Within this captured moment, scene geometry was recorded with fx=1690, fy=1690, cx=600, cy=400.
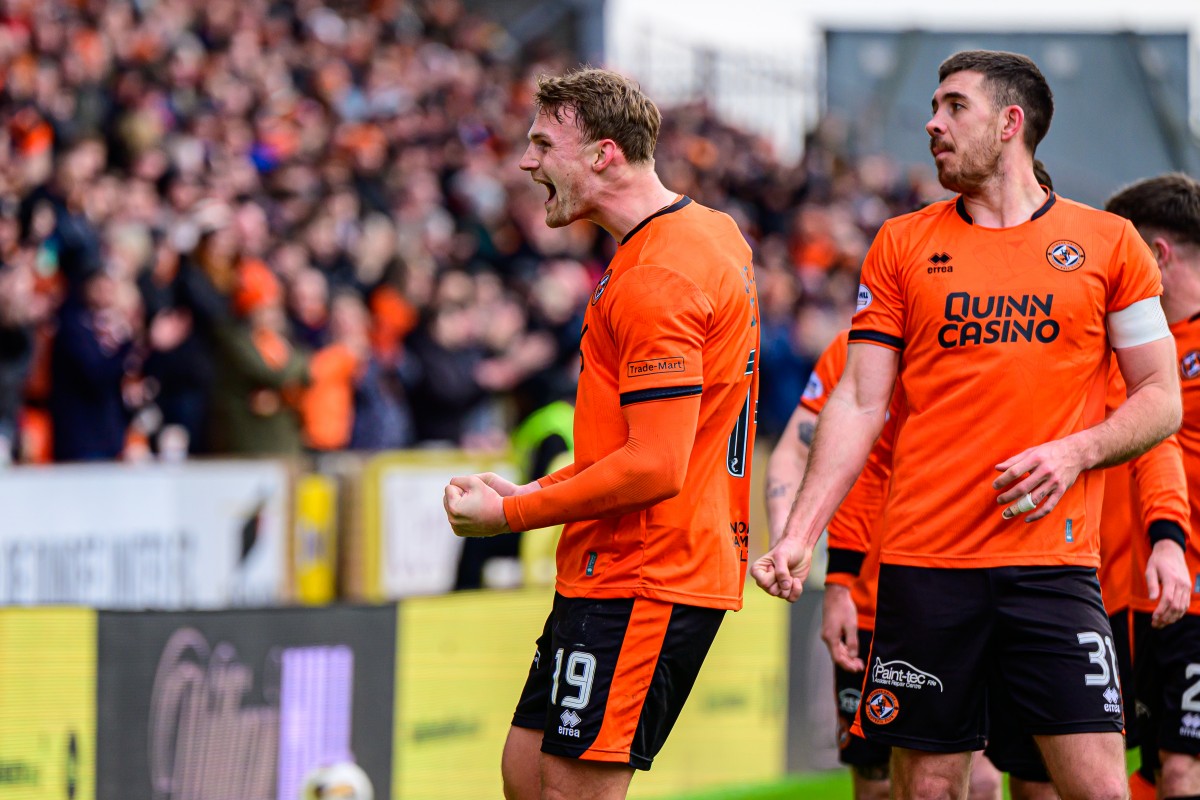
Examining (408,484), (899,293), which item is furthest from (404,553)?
(899,293)

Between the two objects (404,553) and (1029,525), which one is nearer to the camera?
(1029,525)

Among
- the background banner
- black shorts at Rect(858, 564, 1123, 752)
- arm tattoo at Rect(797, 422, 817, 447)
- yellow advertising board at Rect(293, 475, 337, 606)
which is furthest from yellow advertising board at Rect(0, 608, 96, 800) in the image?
yellow advertising board at Rect(293, 475, 337, 606)

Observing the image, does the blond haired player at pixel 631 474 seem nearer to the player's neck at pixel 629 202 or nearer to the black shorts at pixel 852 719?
the player's neck at pixel 629 202

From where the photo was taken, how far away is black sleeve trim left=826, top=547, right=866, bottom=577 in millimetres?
5844

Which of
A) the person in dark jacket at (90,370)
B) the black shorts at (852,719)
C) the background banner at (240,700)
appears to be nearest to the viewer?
the black shorts at (852,719)

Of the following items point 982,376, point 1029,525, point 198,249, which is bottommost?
point 1029,525

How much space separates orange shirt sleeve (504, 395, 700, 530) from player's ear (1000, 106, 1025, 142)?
1252 millimetres

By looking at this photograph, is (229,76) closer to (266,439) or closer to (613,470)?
(266,439)

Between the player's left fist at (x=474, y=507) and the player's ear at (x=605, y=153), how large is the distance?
3.07 ft

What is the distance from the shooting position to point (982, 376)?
475 cm

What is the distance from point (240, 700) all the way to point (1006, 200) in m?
3.98

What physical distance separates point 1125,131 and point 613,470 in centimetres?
1889

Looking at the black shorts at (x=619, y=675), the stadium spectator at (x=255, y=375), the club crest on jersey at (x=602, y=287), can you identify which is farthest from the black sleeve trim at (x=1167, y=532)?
the stadium spectator at (x=255, y=375)

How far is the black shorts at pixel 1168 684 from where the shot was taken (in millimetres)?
5797
